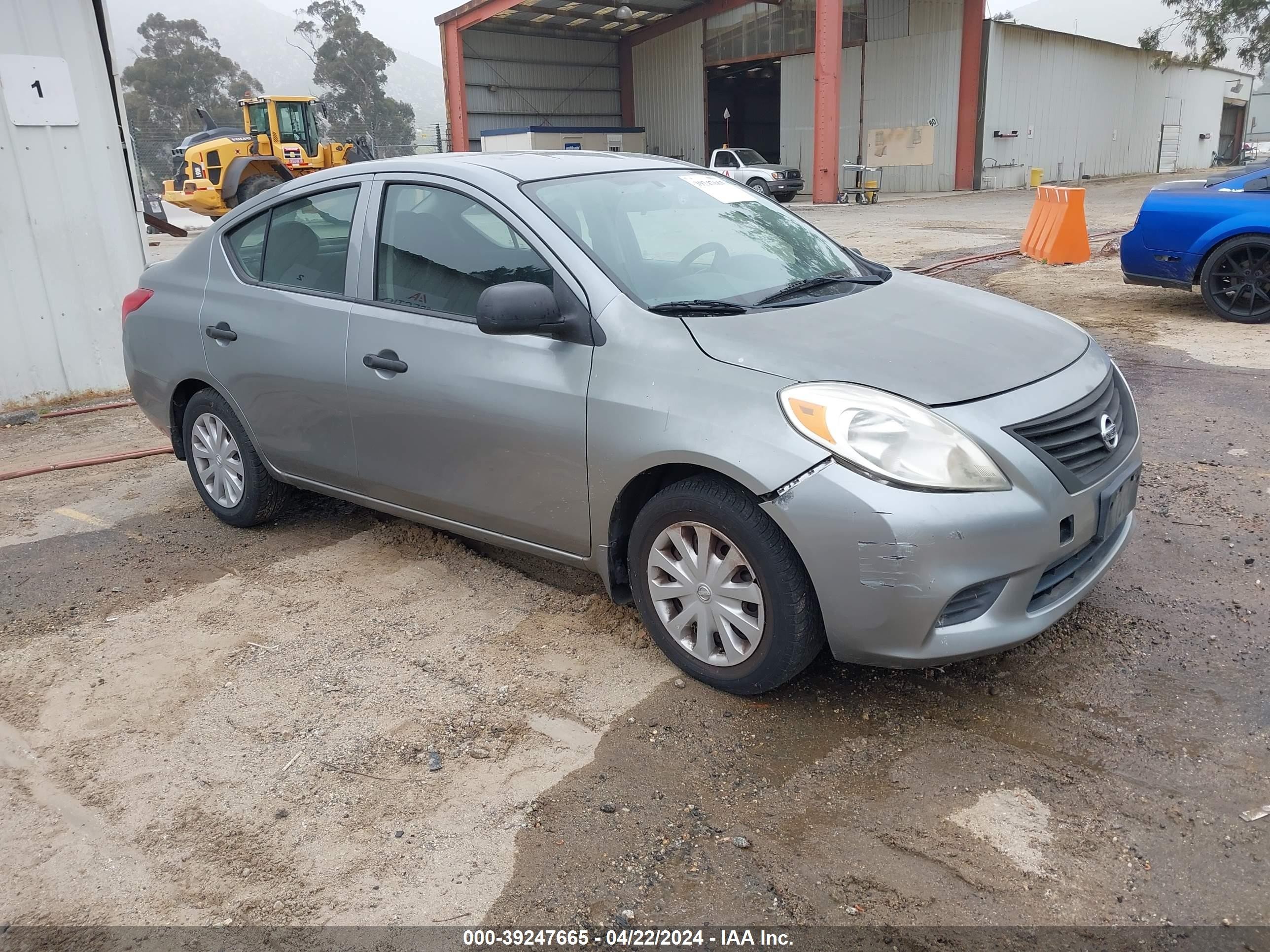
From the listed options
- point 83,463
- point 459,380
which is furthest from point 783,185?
point 459,380

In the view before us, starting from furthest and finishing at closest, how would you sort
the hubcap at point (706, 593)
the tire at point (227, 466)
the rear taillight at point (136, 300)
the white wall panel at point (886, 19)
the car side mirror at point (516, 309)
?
the white wall panel at point (886, 19) → the rear taillight at point (136, 300) → the tire at point (227, 466) → the car side mirror at point (516, 309) → the hubcap at point (706, 593)

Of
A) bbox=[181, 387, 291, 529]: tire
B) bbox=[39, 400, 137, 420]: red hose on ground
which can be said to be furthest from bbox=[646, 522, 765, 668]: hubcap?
bbox=[39, 400, 137, 420]: red hose on ground

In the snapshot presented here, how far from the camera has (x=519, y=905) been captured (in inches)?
95.0

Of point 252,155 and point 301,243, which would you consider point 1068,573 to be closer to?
point 301,243

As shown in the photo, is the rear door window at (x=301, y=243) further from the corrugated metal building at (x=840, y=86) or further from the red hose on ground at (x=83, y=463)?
the corrugated metal building at (x=840, y=86)

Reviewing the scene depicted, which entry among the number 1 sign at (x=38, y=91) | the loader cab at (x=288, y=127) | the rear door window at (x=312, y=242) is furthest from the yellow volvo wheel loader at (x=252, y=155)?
the rear door window at (x=312, y=242)

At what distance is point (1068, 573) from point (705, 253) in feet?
5.66

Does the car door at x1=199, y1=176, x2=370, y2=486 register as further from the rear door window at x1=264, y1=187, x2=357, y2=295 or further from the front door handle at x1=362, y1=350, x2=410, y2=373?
the front door handle at x1=362, y1=350, x2=410, y2=373

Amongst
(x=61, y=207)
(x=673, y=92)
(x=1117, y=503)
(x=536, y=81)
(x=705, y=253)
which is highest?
(x=536, y=81)

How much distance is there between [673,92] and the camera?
40281mm

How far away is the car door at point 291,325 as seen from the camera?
13.6 ft

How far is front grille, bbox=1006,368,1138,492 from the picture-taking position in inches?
115

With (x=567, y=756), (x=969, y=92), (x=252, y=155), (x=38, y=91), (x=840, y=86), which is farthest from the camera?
(x=969, y=92)

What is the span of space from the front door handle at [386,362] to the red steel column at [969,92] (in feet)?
104
